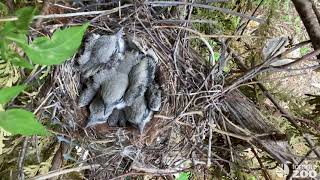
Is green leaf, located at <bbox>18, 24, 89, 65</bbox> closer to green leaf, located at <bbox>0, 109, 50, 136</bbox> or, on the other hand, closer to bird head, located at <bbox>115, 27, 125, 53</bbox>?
green leaf, located at <bbox>0, 109, 50, 136</bbox>

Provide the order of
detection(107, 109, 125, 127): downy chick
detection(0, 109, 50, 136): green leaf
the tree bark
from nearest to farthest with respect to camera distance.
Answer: detection(0, 109, 50, 136): green leaf
the tree bark
detection(107, 109, 125, 127): downy chick

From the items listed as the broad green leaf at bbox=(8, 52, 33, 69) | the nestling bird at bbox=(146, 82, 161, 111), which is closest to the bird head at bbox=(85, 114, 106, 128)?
the nestling bird at bbox=(146, 82, 161, 111)

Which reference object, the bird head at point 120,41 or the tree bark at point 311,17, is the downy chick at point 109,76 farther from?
the tree bark at point 311,17

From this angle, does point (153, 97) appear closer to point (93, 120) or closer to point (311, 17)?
point (93, 120)

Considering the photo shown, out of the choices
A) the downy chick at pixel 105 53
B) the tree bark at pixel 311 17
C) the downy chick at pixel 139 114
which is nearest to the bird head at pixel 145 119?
the downy chick at pixel 139 114

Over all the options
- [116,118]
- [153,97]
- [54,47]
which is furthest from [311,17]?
[54,47]

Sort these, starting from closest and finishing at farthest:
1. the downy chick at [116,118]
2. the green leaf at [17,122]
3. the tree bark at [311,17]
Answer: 1. the green leaf at [17,122]
2. the tree bark at [311,17]
3. the downy chick at [116,118]
